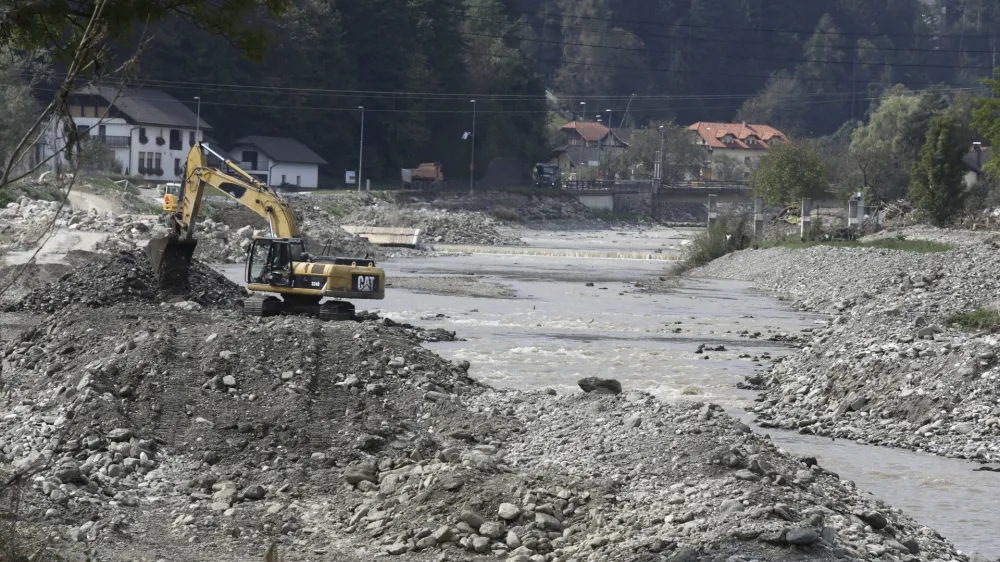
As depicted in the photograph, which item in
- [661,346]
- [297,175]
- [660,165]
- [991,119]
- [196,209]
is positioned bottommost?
[661,346]

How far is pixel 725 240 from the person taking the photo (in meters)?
67.5

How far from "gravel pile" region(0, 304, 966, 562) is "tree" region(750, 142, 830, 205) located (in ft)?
204

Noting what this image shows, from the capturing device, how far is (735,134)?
609 ft

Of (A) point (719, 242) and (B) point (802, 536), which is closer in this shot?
(B) point (802, 536)

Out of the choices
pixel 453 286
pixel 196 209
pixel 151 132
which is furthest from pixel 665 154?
pixel 196 209

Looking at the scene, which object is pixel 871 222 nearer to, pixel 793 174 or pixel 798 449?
pixel 793 174

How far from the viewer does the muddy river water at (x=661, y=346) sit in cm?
1731

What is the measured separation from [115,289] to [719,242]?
42152mm

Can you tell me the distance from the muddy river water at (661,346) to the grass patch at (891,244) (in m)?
6.53

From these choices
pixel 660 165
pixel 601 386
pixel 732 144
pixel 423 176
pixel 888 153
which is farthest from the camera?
pixel 732 144

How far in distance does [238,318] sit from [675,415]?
10558 mm

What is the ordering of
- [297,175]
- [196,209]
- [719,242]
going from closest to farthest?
[196,209] < [719,242] < [297,175]

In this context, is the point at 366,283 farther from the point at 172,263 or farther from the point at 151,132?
the point at 151,132

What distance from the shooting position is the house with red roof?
560 ft
